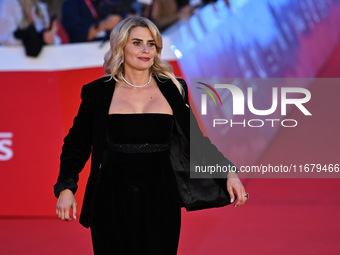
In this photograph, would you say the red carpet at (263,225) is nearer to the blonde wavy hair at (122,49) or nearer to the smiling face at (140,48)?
the blonde wavy hair at (122,49)

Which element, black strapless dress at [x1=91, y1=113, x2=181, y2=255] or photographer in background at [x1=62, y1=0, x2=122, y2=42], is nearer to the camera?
black strapless dress at [x1=91, y1=113, x2=181, y2=255]

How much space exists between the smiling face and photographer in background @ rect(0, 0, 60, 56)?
254 centimetres

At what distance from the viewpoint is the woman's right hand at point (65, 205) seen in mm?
2557

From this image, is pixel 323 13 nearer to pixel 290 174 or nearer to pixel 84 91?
pixel 290 174

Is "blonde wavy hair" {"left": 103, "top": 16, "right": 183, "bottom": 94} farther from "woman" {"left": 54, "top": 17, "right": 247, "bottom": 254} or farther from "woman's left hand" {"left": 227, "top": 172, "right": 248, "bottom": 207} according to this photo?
"woman's left hand" {"left": 227, "top": 172, "right": 248, "bottom": 207}

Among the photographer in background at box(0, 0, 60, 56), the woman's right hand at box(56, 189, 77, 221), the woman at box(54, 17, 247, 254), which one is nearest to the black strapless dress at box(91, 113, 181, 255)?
the woman at box(54, 17, 247, 254)

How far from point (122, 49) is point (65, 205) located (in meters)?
0.78

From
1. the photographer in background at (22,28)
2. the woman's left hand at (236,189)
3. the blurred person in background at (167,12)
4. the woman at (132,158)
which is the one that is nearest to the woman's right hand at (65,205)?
the woman at (132,158)

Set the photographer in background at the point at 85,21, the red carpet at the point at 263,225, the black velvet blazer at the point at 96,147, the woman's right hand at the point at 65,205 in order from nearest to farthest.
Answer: the woman's right hand at the point at 65,205, the black velvet blazer at the point at 96,147, the red carpet at the point at 263,225, the photographer in background at the point at 85,21

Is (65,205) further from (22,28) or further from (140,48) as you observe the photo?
(22,28)

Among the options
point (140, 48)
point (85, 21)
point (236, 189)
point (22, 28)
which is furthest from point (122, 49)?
point (85, 21)

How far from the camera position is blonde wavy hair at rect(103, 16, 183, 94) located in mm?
2732

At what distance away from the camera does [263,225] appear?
4.93 m

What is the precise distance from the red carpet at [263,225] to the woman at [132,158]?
5.41 ft
